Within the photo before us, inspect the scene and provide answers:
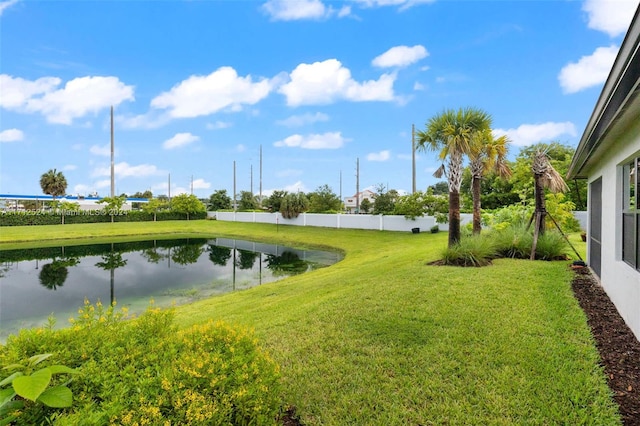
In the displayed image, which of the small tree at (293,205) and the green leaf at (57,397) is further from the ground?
the small tree at (293,205)

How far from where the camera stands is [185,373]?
193 cm

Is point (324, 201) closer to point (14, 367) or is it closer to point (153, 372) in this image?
point (153, 372)

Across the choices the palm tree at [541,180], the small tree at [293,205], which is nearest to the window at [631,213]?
the palm tree at [541,180]

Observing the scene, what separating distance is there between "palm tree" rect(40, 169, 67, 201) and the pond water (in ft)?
104

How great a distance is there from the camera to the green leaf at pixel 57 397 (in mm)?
1546

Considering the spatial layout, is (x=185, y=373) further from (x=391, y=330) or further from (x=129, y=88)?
(x=129, y=88)

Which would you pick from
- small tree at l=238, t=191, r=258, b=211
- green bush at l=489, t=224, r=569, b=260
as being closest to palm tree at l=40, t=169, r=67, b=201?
small tree at l=238, t=191, r=258, b=211

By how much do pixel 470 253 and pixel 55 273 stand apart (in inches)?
600

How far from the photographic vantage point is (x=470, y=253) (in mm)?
8406

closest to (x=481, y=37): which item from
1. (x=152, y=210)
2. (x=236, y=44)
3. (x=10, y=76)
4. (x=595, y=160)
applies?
(x=595, y=160)

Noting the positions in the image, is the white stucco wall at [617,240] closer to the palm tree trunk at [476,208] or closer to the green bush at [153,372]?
the green bush at [153,372]

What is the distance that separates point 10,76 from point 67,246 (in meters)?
12.3

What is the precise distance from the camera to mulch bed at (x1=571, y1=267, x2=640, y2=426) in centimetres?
277

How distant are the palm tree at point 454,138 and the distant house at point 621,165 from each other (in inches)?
135
